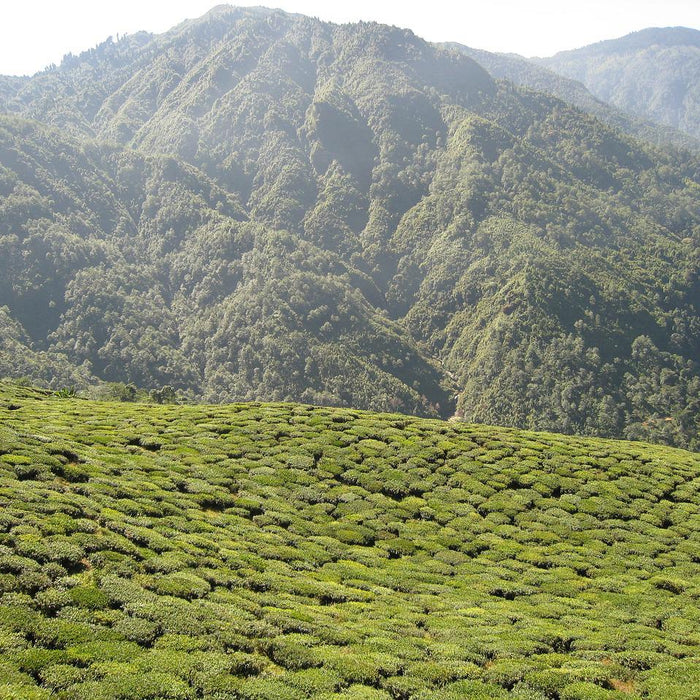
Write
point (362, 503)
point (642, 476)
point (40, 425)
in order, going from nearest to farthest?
point (362, 503)
point (40, 425)
point (642, 476)

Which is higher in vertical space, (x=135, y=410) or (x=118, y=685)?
(x=118, y=685)

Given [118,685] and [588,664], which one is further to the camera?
[588,664]

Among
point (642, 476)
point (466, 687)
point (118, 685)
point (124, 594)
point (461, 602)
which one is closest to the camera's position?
point (118, 685)

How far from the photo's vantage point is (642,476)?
44375 millimetres

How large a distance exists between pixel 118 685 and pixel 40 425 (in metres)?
30.2

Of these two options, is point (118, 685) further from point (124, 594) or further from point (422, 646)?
point (422, 646)

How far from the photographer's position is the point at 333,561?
2888 cm

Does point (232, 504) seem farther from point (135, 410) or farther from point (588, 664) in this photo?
point (135, 410)

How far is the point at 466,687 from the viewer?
58.3 feet

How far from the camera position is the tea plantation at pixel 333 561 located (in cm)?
1722

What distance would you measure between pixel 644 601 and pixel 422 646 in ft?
42.6

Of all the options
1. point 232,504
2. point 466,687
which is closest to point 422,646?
point 466,687

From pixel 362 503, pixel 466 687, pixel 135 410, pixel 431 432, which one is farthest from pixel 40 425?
pixel 466 687

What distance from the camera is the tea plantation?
1722cm
